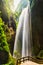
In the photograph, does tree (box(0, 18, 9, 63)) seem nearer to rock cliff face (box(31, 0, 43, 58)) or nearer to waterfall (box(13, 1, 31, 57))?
waterfall (box(13, 1, 31, 57))

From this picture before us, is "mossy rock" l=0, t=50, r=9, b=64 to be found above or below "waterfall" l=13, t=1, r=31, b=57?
below

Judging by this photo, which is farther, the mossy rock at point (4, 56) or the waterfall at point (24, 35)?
the waterfall at point (24, 35)

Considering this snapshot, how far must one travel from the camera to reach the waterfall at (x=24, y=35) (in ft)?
18.9

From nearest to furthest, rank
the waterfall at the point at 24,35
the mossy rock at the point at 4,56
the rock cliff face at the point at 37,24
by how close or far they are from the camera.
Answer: the mossy rock at the point at 4,56 → the waterfall at the point at 24,35 → the rock cliff face at the point at 37,24

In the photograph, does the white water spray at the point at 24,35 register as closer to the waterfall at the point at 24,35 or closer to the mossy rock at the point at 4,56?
the waterfall at the point at 24,35

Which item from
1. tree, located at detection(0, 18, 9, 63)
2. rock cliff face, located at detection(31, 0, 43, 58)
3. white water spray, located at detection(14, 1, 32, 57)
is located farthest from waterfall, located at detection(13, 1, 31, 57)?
tree, located at detection(0, 18, 9, 63)

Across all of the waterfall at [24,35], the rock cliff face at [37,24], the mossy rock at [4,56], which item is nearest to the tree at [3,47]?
the mossy rock at [4,56]

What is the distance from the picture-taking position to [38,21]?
5.94m

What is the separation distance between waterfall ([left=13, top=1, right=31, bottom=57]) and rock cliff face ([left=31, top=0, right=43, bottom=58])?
0.13 m

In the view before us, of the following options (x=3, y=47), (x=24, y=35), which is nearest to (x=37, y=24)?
(x=24, y=35)

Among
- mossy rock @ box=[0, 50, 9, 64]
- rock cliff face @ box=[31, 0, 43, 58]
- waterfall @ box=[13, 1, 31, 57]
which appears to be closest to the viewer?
mossy rock @ box=[0, 50, 9, 64]

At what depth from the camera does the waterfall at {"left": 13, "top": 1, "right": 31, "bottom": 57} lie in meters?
5.77

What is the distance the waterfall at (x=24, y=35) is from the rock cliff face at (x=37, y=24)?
126 mm

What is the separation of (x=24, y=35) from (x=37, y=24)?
0.51 metres
